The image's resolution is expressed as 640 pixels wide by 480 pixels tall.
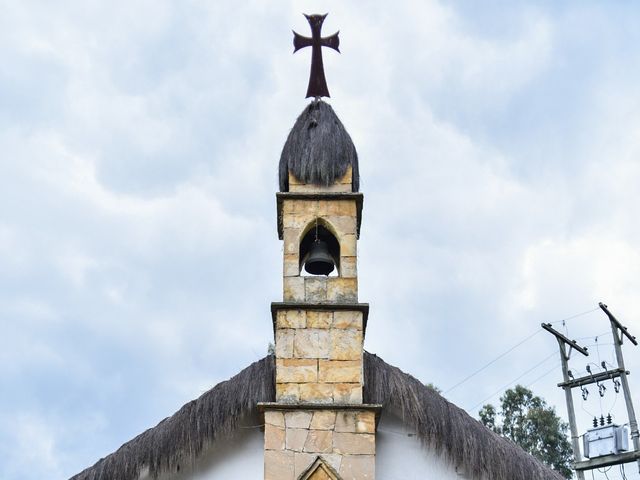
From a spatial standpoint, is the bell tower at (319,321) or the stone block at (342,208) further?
the stone block at (342,208)

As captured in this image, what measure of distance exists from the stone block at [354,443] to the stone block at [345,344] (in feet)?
2.12

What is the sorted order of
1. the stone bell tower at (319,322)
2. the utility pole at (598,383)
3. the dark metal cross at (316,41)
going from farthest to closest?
the utility pole at (598,383), the dark metal cross at (316,41), the stone bell tower at (319,322)

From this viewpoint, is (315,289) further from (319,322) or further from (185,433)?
(185,433)

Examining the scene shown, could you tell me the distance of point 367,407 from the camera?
862 cm

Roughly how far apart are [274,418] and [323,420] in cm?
40

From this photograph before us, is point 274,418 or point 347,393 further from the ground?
point 347,393

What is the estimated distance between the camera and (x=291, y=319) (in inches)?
353

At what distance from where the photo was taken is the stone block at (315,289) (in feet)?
29.9

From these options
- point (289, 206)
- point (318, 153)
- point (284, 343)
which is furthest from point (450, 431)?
point (318, 153)

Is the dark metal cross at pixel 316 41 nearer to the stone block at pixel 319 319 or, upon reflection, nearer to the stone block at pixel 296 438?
the stone block at pixel 319 319

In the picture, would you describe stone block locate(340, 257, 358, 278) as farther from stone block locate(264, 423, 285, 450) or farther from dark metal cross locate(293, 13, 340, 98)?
dark metal cross locate(293, 13, 340, 98)

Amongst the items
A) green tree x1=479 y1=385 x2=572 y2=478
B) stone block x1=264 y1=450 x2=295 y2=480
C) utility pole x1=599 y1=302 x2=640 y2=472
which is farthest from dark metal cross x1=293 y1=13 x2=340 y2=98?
green tree x1=479 y1=385 x2=572 y2=478

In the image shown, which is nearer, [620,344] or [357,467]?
[357,467]

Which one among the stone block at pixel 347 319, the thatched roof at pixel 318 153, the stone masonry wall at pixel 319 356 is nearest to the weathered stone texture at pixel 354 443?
the stone masonry wall at pixel 319 356
